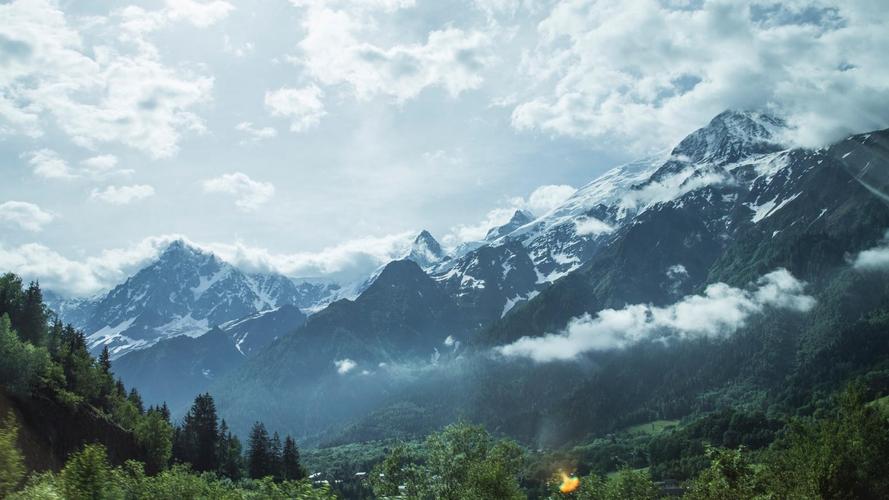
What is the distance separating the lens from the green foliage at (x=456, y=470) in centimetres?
5522

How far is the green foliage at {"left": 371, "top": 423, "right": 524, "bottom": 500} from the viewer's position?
55.2 metres

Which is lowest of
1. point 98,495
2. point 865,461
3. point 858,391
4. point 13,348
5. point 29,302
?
point 865,461

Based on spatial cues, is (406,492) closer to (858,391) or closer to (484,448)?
(484,448)

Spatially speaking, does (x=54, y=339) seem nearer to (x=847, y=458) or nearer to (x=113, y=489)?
(x=113, y=489)

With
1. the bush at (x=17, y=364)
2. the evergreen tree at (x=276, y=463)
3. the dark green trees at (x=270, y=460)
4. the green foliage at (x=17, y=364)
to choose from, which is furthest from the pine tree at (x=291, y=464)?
the bush at (x=17, y=364)

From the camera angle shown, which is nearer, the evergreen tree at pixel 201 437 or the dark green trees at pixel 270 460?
the evergreen tree at pixel 201 437

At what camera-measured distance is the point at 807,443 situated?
91375 mm

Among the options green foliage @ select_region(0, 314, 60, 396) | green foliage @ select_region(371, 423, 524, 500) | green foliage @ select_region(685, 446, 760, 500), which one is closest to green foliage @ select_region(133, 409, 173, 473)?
green foliage @ select_region(0, 314, 60, 396)

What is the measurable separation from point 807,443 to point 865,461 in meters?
10.2

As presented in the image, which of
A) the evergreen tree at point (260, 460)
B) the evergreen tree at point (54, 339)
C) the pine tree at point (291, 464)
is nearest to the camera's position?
the evergreen tree at point (54, 339)

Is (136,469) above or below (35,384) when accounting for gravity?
below

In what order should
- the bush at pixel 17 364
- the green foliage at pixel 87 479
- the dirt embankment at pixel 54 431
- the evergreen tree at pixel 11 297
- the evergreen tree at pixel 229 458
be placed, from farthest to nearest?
the evergreen tree at pixel 229 458 → the evergreen tree at pixel 11 297 → the bush at pixel 17 364 → the dirt embankment at pixel 54 431 → the green foliage at pixel 87 479

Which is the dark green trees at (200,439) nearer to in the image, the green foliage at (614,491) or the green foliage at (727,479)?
the green foliage at (614,491)

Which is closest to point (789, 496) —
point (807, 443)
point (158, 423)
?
point (807, 443)
